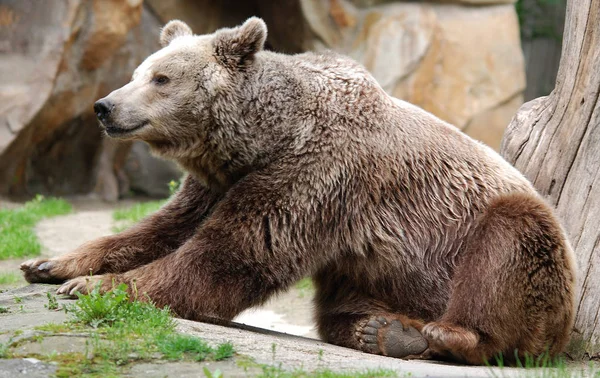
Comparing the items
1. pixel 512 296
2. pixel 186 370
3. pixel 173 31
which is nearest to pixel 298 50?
pixel 173 31

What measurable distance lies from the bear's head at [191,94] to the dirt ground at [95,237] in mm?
1846

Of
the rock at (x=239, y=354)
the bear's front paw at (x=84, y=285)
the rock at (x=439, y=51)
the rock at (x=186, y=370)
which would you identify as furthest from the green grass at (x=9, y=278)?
the rock at (x=439, y=51)

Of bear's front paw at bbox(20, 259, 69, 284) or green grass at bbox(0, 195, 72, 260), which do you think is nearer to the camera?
bear's front paw at bbox(20, 259, 69, 284)

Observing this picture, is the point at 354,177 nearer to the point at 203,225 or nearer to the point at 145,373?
the point at 203,225

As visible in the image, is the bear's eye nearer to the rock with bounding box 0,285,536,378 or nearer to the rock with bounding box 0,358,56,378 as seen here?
the rock with bounding box 0,285,536,378

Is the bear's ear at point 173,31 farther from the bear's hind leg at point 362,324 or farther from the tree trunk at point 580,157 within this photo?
the tree trunk at point 580,157

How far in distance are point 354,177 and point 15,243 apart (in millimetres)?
5068

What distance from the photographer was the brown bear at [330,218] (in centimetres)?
509

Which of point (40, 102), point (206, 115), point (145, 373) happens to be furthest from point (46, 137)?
point (145, 373)

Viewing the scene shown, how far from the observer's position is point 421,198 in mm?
5551

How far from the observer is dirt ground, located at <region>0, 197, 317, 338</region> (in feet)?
26.2

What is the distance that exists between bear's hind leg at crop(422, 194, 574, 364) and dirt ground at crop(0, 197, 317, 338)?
214 centimetres

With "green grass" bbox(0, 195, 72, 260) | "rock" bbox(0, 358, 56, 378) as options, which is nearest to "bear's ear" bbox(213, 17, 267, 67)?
"rock" bbox(0, 358, 56, 378)

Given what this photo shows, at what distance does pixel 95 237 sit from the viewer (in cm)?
926
